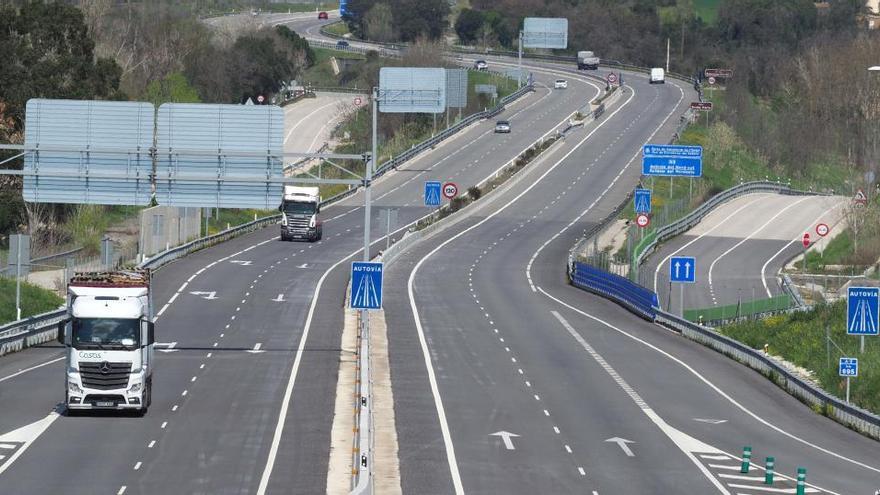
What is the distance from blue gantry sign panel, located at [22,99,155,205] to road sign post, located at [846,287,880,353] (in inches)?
923

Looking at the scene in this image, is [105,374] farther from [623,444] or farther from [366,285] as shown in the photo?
Answer: [623,444]

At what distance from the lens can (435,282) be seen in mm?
80750

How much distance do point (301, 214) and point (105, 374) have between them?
5506cm

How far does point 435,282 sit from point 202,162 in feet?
90.9

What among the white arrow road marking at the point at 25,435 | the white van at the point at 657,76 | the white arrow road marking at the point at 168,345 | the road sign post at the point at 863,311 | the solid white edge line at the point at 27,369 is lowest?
the white arrow road marking at the point at 25,435

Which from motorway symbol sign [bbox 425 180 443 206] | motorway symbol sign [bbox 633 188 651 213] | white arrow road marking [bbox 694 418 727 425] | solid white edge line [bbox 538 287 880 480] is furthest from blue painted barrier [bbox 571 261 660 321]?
white arrow road marking [bbox 694 418 727 425]

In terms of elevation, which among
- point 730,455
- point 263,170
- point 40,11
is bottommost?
point 730,455

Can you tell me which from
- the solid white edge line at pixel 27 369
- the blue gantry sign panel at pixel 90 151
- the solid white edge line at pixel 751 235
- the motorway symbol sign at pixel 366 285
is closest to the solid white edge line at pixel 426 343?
the motorway symbol sign at pixel 366 285

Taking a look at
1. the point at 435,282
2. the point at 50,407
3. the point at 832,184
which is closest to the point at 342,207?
the point at 435,282

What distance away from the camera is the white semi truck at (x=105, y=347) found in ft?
133

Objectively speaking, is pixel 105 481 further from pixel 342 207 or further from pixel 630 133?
pixel 630 133

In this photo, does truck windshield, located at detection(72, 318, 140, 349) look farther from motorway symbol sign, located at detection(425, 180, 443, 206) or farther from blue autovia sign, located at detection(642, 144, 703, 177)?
motorway symbol sign, located at detection(425, 180, 443, 206)

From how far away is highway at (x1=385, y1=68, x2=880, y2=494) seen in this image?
36844 millimetres

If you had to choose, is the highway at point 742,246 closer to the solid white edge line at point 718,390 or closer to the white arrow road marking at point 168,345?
the solid white edge line at point 718,390
